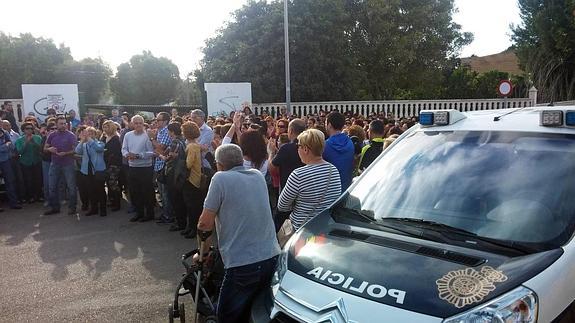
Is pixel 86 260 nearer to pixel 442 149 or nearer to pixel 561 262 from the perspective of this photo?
pixel 442 149

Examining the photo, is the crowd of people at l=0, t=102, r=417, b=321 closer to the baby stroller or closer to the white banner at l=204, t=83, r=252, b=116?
the baby stroller

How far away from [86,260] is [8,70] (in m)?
41.3

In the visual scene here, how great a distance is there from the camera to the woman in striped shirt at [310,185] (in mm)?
4008

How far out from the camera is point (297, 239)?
3041 mm

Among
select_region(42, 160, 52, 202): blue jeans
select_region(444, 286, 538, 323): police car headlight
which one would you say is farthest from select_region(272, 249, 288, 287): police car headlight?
select_region(42, 160, 52, 202): blue jeans

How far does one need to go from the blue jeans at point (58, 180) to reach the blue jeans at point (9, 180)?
1118mm

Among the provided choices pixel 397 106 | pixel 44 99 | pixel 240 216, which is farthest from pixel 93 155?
pixel 397 106

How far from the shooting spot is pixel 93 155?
881 centimetres

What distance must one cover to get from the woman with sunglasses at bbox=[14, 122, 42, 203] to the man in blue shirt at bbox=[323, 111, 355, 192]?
742cm

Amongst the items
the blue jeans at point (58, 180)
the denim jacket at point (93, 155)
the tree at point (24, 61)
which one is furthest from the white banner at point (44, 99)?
the tree at point (24, 61)

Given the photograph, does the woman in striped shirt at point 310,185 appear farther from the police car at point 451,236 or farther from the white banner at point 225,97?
the white banner at point 225,97

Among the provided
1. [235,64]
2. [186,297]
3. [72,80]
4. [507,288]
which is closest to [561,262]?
Result: [507,288]

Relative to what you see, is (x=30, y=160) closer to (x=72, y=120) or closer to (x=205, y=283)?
(x=72, y=120)

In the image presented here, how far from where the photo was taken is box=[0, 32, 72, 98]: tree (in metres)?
40.4
